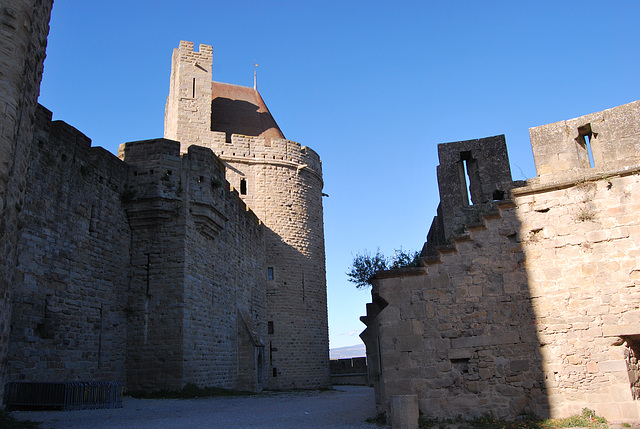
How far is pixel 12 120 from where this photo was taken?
5.89 m

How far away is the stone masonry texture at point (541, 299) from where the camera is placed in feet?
23.1

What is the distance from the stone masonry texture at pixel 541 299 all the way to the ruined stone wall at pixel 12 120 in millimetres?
4950

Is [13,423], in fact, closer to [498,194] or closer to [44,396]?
[44,396]

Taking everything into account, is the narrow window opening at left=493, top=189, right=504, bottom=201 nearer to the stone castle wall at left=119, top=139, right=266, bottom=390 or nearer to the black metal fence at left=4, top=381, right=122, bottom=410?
the stone castle wall at left=119, top=139, right=266, bottom=390

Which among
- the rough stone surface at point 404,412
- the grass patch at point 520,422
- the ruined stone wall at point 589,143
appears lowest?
the grass patch at point 520,422

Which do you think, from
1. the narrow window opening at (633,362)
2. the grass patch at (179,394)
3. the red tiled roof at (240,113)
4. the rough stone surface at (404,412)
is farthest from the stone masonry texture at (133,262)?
the narrow window opening at (633,362)

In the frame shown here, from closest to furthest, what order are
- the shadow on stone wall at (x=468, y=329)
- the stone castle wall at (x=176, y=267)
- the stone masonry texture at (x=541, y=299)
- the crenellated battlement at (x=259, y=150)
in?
the stone masonry texture at (x=541, y=299) → the shadow on stone wall at (x=468, y=329) → the stone castle wall at (x=176, y=267) → the crenellated battlement at (x=259, y=150)

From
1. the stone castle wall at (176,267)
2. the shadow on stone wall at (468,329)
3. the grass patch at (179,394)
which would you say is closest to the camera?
the shadow on stone wall at (468,329)

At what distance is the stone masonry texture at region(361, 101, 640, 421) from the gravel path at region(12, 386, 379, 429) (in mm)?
1203

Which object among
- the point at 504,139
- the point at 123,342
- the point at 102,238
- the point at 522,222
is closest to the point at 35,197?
the point at 102,238

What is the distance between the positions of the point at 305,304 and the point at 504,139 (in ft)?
41.9

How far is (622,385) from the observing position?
6.80 metres

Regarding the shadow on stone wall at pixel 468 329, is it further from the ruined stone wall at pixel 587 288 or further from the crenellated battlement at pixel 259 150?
the crenellated battlement at pixel 259 150

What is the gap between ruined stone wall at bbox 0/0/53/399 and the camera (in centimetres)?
581
